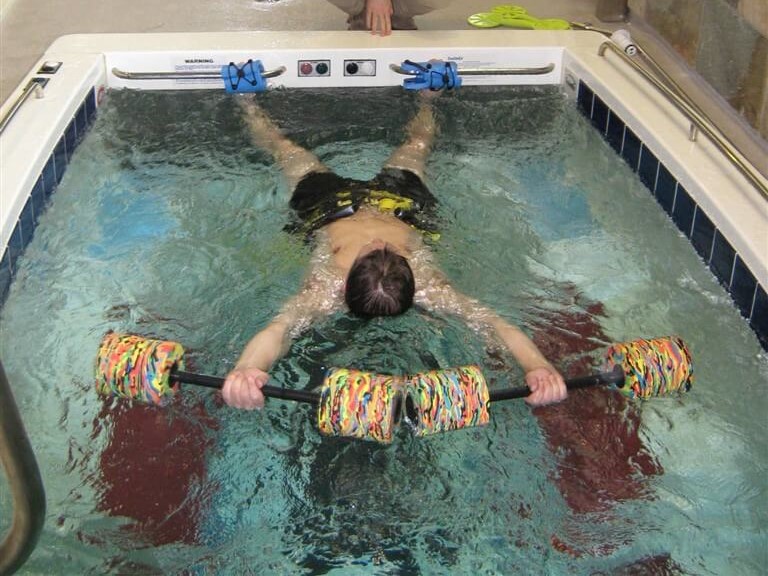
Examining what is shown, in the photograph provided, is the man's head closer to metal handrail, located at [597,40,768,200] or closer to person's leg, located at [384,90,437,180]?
person's leg, located at [384,90,437,180]

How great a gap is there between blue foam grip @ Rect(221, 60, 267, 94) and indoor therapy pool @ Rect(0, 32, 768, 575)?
5 centimetres

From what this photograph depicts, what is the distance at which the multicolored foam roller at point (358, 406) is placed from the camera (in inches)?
67.7

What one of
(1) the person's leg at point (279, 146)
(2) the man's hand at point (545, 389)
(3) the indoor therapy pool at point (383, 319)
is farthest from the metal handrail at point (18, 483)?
(1) the person's leg at point (279, 146)

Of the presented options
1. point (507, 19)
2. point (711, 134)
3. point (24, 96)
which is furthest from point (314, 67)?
point (711, 134)

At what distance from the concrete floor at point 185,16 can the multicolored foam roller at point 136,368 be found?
2632 millimetres

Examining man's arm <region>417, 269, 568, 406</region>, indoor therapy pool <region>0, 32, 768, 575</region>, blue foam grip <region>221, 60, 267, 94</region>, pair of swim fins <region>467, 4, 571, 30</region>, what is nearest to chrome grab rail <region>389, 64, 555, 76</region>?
indoor therapy pool <region>0, 32, 768, 575</region>

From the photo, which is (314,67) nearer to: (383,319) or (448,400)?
(383,319)

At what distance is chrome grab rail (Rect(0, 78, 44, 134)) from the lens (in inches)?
104

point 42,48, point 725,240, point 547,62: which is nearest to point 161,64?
point 42,48

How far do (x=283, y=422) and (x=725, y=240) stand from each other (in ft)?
3.85

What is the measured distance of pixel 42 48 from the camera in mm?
4094

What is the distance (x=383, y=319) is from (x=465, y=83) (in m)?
1.38

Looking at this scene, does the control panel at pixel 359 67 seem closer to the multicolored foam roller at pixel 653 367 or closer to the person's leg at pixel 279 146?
the person's leg at pixel 279 146

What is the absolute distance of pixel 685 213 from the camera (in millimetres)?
2561
